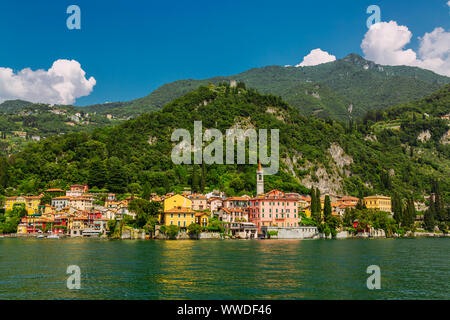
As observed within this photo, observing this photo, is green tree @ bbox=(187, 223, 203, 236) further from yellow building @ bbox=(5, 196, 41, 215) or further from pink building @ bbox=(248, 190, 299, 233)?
yellow building @ bbox=(5, 196, 41, 215)

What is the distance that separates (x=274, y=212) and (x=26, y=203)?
57.2 meters

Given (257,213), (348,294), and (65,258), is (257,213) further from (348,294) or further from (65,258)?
(348,294)

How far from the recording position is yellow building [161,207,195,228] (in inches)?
3083

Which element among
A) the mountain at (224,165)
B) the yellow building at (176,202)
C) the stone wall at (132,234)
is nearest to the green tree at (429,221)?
the mountain at (224,165)

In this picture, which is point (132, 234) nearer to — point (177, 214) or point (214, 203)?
point (177, 214)

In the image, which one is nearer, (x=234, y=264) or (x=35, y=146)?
(x=234, y=264)

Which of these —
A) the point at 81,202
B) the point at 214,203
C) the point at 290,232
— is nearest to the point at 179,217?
the point at 214,203

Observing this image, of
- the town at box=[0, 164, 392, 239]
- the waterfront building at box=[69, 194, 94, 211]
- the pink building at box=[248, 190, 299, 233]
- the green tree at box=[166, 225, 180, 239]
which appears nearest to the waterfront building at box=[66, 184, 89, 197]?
the town at box=[0, 164, 392, 239]

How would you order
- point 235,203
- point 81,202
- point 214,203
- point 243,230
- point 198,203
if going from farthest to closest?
point 81,202 < point 214,203 < point 198,203 < point 235,203 < point 243,230

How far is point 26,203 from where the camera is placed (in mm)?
99688

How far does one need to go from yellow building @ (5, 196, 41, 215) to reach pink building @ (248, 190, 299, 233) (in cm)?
5020

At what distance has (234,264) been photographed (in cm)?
3819
